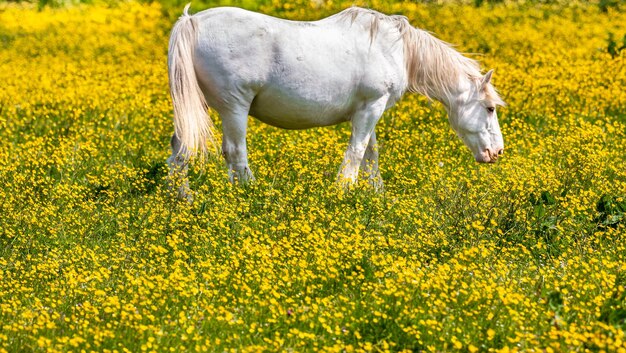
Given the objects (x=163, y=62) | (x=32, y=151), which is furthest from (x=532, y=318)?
(x=163, y=62)

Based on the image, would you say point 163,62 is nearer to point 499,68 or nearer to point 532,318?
point 499,68

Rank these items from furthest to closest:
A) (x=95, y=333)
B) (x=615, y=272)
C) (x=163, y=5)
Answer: (x=163, y=5)
(x=615, y=272)
(x=95, y=333)

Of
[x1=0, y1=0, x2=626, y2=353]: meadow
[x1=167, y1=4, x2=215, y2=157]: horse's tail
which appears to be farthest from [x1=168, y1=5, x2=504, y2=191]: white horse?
[x1=0, y1=0, x2=626, y2=353]: meadow

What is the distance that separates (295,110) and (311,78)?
280 millimetres

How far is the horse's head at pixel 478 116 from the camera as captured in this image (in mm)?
8680

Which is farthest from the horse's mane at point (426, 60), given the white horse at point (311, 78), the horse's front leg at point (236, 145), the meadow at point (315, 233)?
the horse's front leg at point (236, 145)

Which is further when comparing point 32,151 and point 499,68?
point 499,68

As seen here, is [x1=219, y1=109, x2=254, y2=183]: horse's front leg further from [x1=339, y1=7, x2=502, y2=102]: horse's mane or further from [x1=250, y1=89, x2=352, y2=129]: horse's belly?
[x1=339, y1=7, x2=502, y2=102]: horse's mane

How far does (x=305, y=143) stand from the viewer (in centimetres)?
905

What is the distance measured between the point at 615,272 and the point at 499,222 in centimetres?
120

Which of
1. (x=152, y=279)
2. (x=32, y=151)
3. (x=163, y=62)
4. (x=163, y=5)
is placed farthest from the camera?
(x=163, y=5)

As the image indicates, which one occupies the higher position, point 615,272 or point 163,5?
point 615,272

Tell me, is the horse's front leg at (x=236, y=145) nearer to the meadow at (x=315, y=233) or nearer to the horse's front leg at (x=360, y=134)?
the meadow at (x=315, y=233)

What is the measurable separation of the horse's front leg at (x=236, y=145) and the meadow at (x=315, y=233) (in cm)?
19
